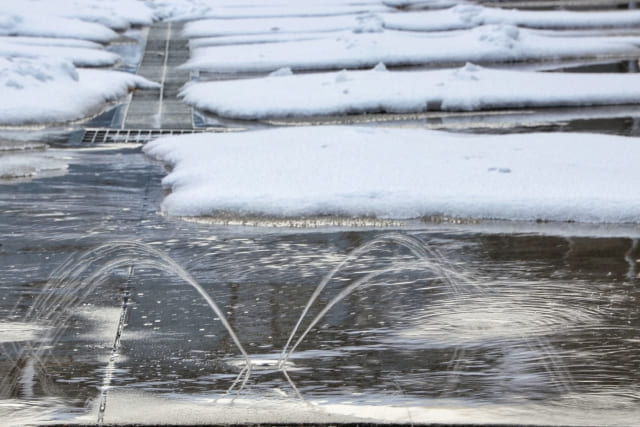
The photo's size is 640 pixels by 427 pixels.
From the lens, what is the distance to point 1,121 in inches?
419

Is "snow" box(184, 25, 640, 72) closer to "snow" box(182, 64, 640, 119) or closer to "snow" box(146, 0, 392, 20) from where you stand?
"snow" box(182, 64, 640, 119)

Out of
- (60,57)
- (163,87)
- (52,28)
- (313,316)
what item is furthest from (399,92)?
(52,28)

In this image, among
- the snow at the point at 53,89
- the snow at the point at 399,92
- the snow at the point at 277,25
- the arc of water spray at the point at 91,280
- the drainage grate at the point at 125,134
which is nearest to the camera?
the arc of water spray at the point at 91,280

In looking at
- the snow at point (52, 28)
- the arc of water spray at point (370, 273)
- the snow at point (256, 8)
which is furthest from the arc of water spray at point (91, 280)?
the snow at point (256, 8)

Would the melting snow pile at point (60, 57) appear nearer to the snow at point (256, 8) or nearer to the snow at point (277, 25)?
the snow at point (256, 8)

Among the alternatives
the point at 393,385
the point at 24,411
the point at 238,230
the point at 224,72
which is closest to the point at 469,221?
the point at 238,230

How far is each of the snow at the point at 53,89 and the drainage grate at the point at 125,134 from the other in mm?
776

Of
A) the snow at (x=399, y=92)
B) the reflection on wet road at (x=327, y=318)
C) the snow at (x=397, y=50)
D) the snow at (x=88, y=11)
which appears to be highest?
the snow at (x=88, y=11)

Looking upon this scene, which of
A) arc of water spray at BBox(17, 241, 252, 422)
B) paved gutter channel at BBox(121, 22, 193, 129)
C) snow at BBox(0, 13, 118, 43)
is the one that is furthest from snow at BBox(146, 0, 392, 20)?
→ arc of water spray at BBox(17, 241, 252, 422)

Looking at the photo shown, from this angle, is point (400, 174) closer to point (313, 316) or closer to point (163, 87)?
point (313, 316)

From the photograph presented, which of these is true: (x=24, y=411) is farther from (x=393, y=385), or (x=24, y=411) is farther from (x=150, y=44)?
(x=150, y=44)

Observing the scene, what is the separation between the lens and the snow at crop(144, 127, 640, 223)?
23.8 feet

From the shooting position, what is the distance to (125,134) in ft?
33.6

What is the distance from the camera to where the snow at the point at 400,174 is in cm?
725
